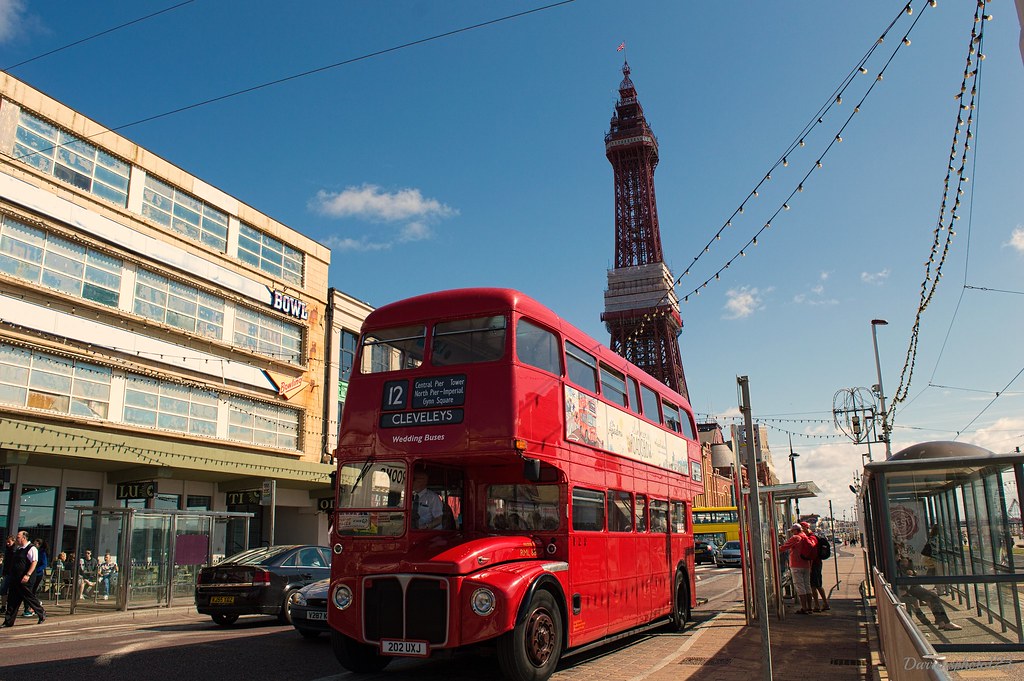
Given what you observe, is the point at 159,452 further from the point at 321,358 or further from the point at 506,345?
the point at 506,345

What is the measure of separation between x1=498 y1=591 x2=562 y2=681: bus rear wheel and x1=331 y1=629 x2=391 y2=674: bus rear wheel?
1.61m

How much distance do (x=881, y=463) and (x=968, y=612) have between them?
2.22m

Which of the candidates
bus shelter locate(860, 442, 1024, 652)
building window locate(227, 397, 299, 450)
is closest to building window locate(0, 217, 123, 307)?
building window locate(227, 397, 299, 450)

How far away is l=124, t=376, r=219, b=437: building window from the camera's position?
24.1 meters

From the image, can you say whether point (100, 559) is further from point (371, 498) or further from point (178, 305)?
point (371, 498)

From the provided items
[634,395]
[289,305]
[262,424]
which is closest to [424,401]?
[634,395]

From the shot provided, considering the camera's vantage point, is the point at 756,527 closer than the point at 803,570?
Yes

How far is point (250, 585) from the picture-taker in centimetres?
1334

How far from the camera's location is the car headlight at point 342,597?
810cm

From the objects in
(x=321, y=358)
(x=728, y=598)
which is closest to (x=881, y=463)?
(x=728, y=598)

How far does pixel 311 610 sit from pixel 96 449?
13.6m

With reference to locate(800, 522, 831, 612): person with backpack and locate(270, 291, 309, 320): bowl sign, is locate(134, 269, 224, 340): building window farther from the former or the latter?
locate(800, 522, 831, 612): person with backpack

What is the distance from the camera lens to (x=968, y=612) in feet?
31.0

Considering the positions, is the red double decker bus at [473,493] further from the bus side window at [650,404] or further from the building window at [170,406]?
the building window at [170,406]
